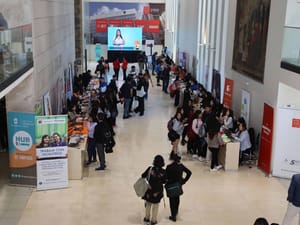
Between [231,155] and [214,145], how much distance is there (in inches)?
22.5

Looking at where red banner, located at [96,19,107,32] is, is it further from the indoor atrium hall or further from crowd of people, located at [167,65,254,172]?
crowd of people, located at [167,65,254,172]

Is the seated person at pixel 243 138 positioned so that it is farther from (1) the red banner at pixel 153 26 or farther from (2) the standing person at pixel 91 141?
(1) the red banner at pixel 153 26

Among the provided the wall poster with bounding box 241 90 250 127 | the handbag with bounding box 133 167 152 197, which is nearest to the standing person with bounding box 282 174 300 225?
the handbag with bounding box 133 167 152 197

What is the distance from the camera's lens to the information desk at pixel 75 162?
9859 mm

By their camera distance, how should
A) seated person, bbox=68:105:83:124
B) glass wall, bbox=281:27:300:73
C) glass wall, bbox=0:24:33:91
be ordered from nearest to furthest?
1. glass wall, bbox=0:24:33:91
2. glass wall, bbox=281:27:300:73
3. seated person, bbox=68:105:83:124

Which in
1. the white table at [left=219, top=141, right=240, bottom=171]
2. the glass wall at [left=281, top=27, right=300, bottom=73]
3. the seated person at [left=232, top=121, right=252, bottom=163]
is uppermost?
the glass wall at [left=281, top=27, right=300, bottom=73]

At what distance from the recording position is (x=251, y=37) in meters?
12.4

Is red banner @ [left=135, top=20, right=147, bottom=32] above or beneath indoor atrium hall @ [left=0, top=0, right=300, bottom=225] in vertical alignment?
above

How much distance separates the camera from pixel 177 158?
761cm

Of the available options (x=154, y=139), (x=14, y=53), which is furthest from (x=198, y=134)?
(x=14, y=53)

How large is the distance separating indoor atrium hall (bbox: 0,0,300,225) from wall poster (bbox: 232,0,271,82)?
0.03 meters

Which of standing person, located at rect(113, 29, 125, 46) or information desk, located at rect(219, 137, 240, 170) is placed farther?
standing person, located at rect(113, 29, 125, 46)

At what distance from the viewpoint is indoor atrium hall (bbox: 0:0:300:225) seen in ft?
27.2

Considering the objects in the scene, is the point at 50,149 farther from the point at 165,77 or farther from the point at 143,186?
the point at 165,77
